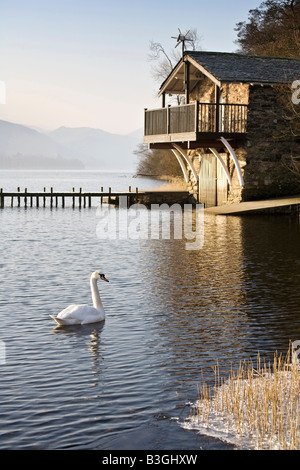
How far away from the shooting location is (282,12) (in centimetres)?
6938

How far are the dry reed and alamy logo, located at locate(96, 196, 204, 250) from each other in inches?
623

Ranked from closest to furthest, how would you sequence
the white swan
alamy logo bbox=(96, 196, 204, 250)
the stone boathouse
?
the white swan → alamy logo bbox=(96, 196, 204, 250) → the stone boathouse

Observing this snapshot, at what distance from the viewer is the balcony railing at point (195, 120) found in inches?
1405

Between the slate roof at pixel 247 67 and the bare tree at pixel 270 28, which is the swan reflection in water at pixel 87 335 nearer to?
the slate roof at pixel 247 67

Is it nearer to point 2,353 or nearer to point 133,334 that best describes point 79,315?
point 133,334

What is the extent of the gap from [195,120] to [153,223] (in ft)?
18.0

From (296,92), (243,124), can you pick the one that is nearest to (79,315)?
(296,92)

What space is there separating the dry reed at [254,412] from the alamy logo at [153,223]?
1583cm

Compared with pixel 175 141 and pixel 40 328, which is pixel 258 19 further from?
pixel 40 328

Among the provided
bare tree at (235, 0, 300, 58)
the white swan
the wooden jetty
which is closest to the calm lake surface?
the white swan

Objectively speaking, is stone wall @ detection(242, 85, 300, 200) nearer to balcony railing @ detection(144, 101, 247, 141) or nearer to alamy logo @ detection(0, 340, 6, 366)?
balcony railing @ detection(144, 101, 247, 141)

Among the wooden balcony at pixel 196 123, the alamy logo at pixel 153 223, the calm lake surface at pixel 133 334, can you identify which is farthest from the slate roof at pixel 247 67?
the calm lake surface at pixel 133 334

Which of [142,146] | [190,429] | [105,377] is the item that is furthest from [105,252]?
[142,146]

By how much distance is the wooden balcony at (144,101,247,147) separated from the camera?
35656mm
